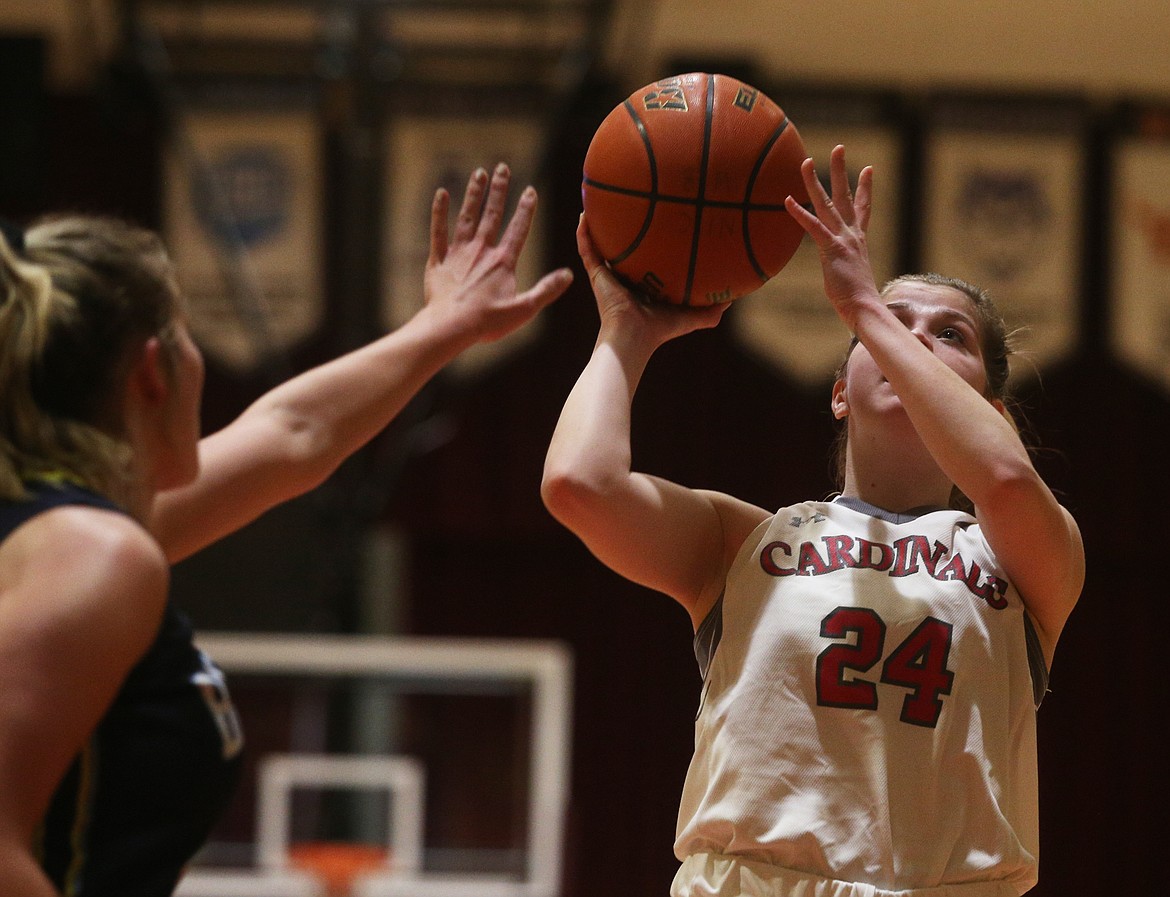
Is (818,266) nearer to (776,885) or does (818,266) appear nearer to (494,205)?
(494,205)

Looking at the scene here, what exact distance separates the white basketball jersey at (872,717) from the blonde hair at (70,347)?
88 centimetres

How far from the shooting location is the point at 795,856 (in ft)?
6.16

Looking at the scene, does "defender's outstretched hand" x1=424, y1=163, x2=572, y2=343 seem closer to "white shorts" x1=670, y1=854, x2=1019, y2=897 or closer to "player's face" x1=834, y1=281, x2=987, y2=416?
"player's face" x1=834, y1=281, x2=987, y2=416

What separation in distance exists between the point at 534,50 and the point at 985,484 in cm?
567

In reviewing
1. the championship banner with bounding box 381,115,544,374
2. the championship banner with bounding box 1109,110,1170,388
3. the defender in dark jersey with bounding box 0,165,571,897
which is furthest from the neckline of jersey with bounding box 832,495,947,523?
the championship banner with bounding box 1109,110,1170,388

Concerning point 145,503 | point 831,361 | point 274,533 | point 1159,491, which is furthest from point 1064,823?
point 145,503

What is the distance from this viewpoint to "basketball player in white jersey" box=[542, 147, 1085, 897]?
1.89m

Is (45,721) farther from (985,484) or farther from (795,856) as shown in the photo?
(985,484)

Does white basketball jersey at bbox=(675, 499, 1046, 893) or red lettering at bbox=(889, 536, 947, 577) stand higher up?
red lettering at bbox=(889, 536, 947, 577)

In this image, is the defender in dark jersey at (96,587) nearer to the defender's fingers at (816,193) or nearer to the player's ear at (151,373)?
the player's ear at (151,373)

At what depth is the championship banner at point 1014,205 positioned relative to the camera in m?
7.87

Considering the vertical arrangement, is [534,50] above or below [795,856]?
above

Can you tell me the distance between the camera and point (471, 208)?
7.85ft

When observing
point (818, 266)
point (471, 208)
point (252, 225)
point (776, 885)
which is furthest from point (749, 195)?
point (252, 225)
